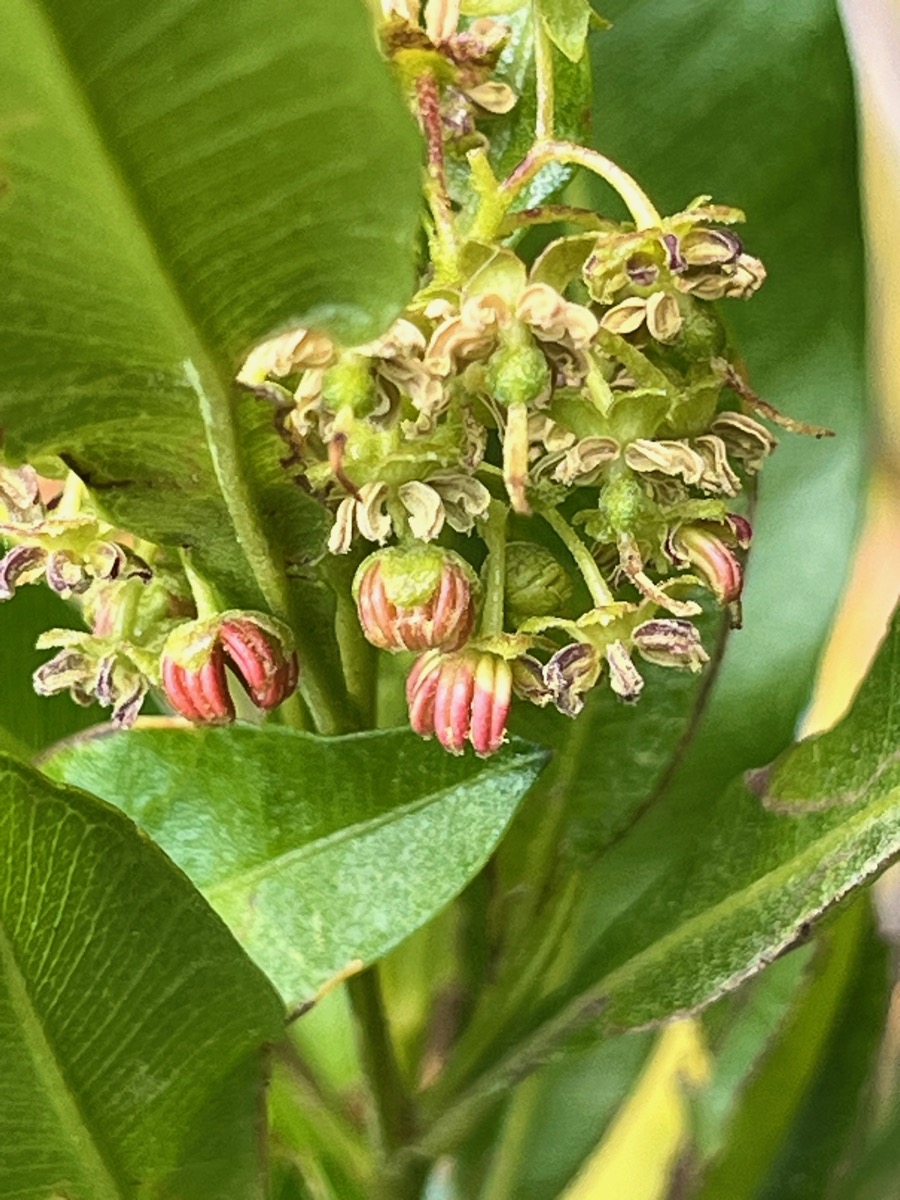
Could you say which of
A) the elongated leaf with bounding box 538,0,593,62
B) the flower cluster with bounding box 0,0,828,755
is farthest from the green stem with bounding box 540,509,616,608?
the elongated leaf with bounding box 538,0,593,62

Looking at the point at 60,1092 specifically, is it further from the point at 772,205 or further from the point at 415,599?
the point at 772,205

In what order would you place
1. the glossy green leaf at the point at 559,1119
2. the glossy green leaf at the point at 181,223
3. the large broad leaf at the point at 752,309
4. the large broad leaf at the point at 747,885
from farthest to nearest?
the glossy green leaf at the point at 559,1119 < the large broad leaf at the point at 752,309 < the large broad leaf at the point at 747,885 < the glossy green leaf at the point at 181,223

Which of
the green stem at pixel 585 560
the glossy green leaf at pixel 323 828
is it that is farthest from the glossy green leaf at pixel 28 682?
the green stem at pixel 585 560

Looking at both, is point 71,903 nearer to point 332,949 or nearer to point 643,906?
point 332,949

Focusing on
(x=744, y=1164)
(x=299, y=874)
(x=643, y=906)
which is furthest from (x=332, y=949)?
(x=744, y=1164)

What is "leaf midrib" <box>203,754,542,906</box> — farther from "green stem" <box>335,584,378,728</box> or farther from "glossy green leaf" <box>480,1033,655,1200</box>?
"glossy green leaf" <box>480,1033,655,1200</box>

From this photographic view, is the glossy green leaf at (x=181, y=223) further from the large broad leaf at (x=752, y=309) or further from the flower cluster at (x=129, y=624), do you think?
the large broad leaf at (x=752, y=309)
